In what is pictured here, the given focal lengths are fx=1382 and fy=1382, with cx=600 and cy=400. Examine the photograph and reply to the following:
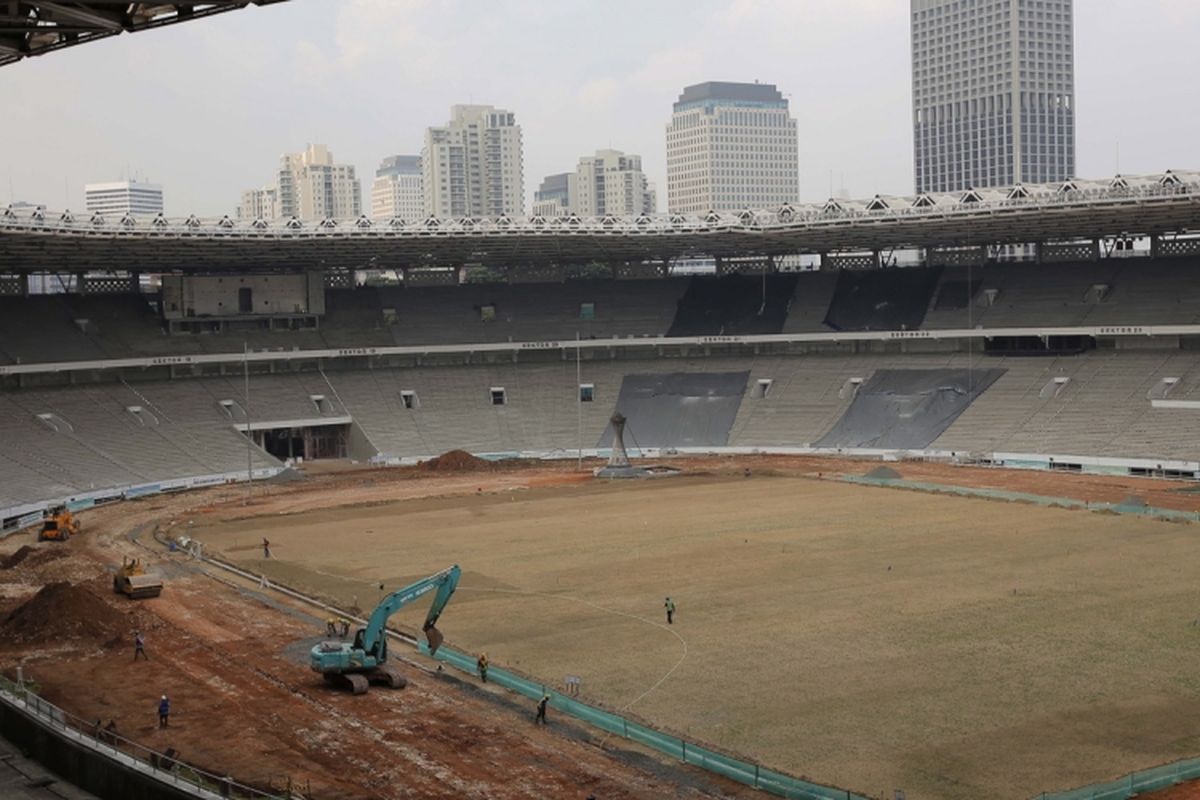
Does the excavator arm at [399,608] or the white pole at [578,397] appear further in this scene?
the white pole at [578,397]

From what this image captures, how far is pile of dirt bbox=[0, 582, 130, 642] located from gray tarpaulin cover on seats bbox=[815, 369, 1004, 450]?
167 feet

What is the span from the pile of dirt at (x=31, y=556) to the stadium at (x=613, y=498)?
7.5 inches

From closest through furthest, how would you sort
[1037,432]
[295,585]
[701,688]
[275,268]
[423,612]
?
[701,688] < [423,612] < [295,585] < [1037,432] < [275,268]

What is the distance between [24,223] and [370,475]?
75.3 feet

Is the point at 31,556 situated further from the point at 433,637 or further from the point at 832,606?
the point at 832,606

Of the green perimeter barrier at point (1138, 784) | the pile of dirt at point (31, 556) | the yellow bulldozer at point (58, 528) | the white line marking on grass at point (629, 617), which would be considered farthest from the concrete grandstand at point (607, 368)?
Result: the green perimeter barrier at point (1138, 784)

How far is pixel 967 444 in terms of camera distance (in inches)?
3054

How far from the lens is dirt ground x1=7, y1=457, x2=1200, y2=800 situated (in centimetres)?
2742

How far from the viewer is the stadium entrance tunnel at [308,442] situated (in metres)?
85.9

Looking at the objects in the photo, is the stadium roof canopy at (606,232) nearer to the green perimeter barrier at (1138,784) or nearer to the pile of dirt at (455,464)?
the pile of dirt at (455,464)

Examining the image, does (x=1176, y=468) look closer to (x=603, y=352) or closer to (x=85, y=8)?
(x=603, y=352)

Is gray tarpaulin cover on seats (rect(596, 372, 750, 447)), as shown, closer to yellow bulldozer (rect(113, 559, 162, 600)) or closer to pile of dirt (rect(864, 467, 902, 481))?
pile of dirt (rect(864, 467, 902, 481))

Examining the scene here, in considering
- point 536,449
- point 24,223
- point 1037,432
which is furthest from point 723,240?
point 24,223

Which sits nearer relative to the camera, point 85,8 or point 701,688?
point 85,8
